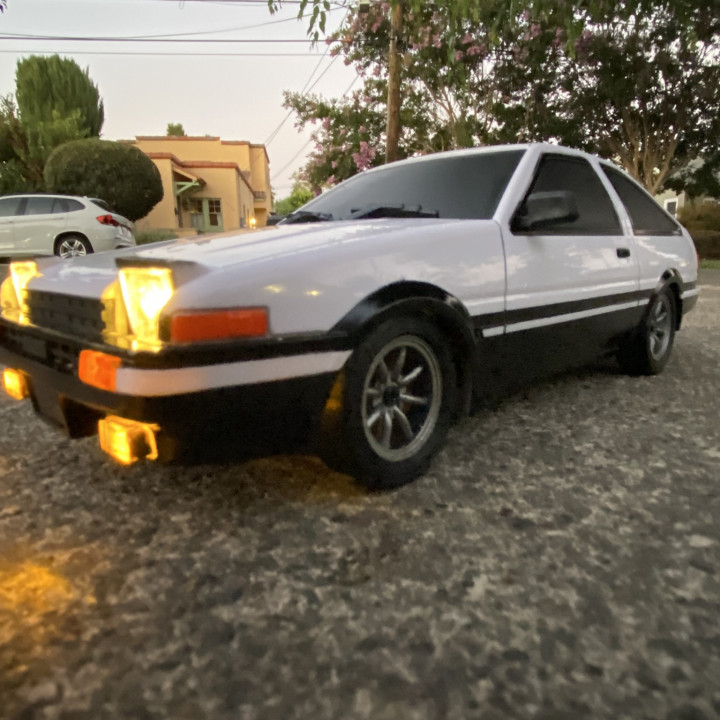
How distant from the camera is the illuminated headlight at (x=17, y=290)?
2462 mm

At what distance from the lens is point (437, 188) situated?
3117 millimetres

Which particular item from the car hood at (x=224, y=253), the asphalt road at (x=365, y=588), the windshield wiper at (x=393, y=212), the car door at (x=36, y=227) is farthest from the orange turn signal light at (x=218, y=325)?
the car door at (x=36, y=227)

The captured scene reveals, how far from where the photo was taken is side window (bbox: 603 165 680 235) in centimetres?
383

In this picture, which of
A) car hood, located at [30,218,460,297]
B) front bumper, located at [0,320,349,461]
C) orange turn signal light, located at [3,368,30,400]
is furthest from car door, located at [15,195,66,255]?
front bumper, located at [0,320,349,461]

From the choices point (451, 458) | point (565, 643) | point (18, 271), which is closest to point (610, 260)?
point (451, 458)

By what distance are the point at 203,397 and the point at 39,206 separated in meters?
12.4

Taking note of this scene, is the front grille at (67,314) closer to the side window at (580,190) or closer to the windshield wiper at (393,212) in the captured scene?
the windshield wiper at (393,212)

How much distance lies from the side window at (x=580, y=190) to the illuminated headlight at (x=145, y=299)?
196cm

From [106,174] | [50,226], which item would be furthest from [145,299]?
[106,174]

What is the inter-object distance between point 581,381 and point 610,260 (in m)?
0.98

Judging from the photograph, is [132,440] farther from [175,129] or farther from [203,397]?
[175,129]

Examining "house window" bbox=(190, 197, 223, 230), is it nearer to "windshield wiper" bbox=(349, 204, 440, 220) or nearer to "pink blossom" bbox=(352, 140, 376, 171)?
"pink blossom" bbox=(352, 140, 376, 171)

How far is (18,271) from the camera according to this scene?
2.57m

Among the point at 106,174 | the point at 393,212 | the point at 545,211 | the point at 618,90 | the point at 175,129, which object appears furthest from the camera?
the point at 175,129
